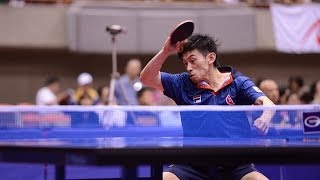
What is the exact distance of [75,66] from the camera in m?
14.9

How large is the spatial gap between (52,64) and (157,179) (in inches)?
468

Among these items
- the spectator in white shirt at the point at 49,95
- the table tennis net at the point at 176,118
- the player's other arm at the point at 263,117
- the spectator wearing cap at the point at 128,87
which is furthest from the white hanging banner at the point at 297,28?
the player's other arm at the point at 263,117

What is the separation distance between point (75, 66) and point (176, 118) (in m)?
10.2

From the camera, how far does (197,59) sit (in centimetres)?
395

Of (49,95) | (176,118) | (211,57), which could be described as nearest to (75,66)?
(49,95)

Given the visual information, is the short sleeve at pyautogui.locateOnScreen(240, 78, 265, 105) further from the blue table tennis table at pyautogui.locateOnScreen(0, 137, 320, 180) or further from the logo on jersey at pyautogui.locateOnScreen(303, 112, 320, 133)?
the blue table tennis table at pyautogui.locateOnScreen(0, 137, 320, 180)

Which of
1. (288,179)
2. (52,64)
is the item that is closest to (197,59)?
(288,179)

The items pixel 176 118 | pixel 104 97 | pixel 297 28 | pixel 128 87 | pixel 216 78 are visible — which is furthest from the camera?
pixel 297 28

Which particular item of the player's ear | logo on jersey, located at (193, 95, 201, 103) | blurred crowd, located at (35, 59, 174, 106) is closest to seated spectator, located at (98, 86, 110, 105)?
blurred crowd, located at (35, 59, 174, 106)

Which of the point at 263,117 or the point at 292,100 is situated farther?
the point at 292,100

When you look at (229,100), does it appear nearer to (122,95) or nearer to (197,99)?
(197,99)

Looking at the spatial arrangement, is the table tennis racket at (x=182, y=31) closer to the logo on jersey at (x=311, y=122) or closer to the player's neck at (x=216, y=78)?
the player's neck at (x=216, y=78)

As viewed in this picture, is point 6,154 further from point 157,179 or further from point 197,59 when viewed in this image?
point 197,59

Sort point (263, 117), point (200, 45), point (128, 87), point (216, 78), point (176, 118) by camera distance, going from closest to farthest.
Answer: point (263, 117) → point (200, 45) → point (216, 78) → point (176, 118) → point (128, 87)
